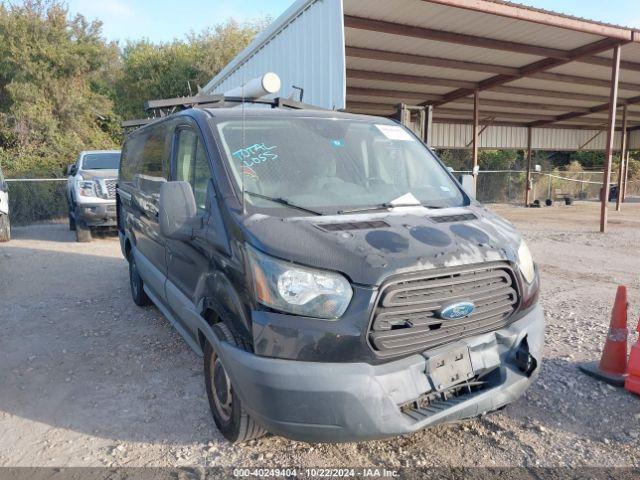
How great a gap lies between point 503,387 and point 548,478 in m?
0.56

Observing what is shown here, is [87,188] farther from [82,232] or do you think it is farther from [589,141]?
[589,141]

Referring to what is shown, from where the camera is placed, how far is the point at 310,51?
8.96m

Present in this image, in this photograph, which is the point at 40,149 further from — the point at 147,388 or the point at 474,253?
the point at 474,253

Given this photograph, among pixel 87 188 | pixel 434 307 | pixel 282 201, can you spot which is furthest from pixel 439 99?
pixel 434 307

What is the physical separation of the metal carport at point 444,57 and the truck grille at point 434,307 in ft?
19.5

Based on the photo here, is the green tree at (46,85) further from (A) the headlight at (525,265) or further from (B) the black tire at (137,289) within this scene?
(A) the headlight at (525,265)

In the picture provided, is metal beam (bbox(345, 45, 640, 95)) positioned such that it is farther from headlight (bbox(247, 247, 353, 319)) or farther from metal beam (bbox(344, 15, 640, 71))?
headlight (bbox(247, 247, 353, 319))

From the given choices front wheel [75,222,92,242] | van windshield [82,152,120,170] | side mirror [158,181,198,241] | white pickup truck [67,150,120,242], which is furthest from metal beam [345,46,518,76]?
side mirror [158,181,198,241]

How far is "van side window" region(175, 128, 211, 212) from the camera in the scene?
3.26 meters

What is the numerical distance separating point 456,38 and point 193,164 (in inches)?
368

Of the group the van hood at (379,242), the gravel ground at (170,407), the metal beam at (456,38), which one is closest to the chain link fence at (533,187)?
the metal beam at (456,38)

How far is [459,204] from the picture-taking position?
3506 mm

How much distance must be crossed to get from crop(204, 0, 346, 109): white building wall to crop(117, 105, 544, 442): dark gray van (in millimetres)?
4061

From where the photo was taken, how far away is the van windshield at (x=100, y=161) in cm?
1139
